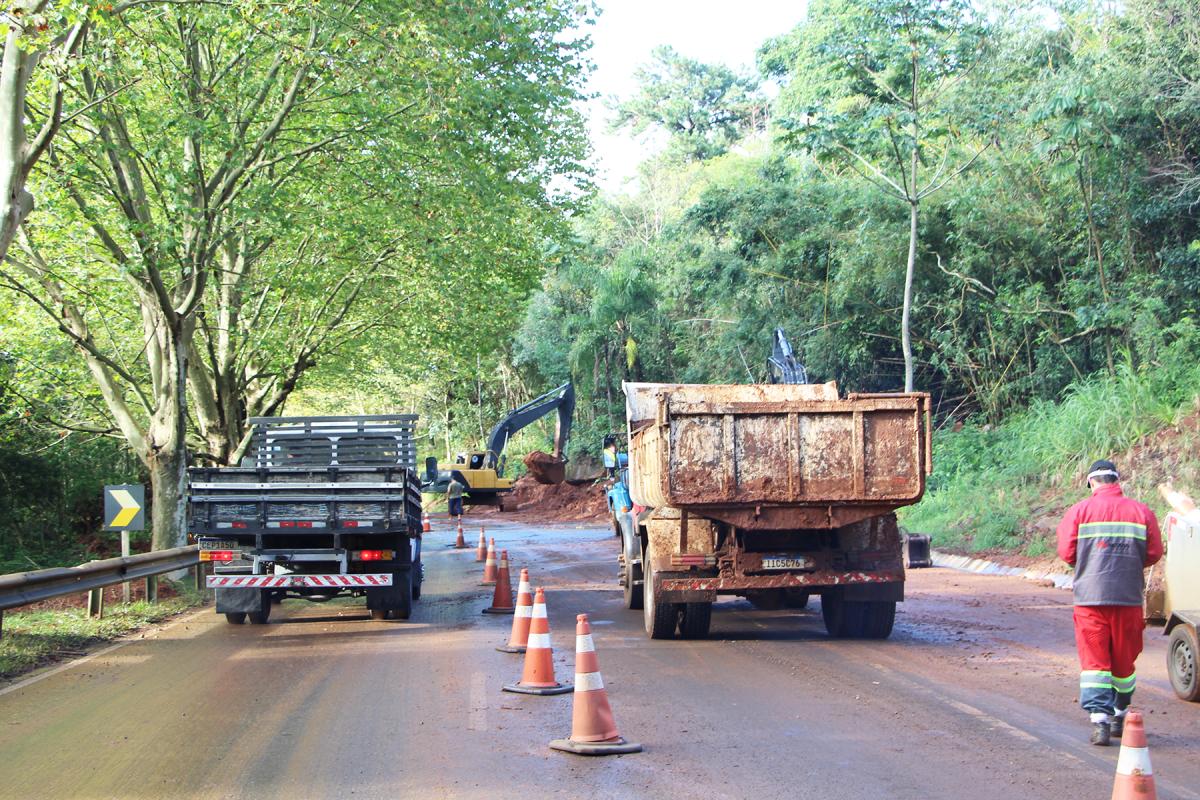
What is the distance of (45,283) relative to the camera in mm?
20156

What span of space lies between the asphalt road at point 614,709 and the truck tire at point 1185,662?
237mm

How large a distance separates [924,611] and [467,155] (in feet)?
34.3

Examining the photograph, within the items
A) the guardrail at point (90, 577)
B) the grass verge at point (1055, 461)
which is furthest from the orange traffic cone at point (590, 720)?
the grass verge at point (1055, 461)

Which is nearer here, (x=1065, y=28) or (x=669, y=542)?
(x=669, y=542)

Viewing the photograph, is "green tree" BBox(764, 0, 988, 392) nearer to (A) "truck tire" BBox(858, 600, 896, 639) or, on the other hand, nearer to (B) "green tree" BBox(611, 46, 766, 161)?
(A) "truck tire" BBox(858, 600, 896, 639)

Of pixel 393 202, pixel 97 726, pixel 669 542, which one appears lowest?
pixel 97 726

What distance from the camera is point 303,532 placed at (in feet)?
45.3

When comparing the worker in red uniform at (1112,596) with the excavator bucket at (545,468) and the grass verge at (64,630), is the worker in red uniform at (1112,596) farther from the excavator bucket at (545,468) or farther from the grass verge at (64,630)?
the excavator bucket at (545,468)

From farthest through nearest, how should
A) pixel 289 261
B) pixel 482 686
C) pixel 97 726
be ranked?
pixel 289 261 → pixel 482 686 → pixel 97 726

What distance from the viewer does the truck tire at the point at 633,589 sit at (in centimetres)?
1402

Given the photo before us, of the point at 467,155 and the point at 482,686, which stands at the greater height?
the point at 467,155

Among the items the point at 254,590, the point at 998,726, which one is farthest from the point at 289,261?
the point at 998,726

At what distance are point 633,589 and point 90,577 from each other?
249 inches

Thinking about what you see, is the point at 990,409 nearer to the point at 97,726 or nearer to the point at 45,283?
the point at 45,283
